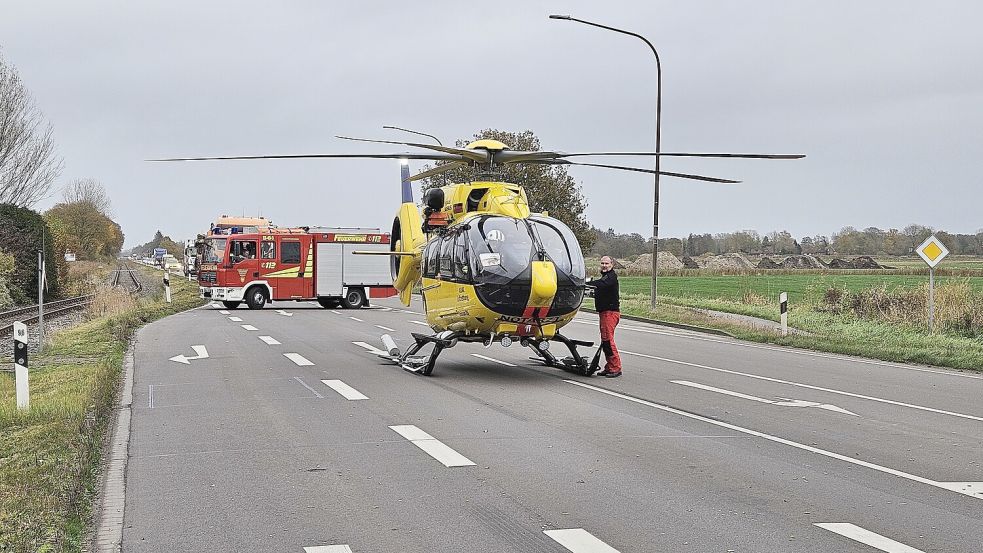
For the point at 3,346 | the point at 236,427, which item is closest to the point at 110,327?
the point at 3,346

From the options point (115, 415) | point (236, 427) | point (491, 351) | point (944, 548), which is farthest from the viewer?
point (491, 351)

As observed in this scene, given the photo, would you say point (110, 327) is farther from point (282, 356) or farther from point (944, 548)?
point (944, 548)

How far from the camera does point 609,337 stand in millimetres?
15711

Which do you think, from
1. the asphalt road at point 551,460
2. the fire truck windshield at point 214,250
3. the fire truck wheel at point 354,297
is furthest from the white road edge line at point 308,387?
the fire truck windshield at point 214,250

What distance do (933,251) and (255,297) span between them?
25.0m

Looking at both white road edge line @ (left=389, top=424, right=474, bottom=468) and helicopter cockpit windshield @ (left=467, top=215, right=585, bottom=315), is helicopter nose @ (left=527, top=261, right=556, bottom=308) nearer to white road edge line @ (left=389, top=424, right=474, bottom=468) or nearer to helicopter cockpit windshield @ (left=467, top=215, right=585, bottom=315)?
helicopter cockpit windshield @ (left=467, top=215, right=585, bottom=315)

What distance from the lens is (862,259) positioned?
87750 millimetres

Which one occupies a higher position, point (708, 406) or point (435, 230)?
point (435, 230)

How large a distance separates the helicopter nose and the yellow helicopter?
0.01 metres

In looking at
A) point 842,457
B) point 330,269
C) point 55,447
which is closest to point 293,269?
point 330,269

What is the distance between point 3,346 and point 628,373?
55.4 ft

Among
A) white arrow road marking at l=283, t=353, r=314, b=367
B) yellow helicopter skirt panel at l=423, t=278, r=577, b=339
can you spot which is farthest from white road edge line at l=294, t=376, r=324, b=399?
yellow helicopter skirt panel at l=423, t=278, r=577, b=339

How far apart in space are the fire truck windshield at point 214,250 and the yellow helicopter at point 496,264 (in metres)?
24.3

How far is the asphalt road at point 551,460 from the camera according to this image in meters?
6.55
